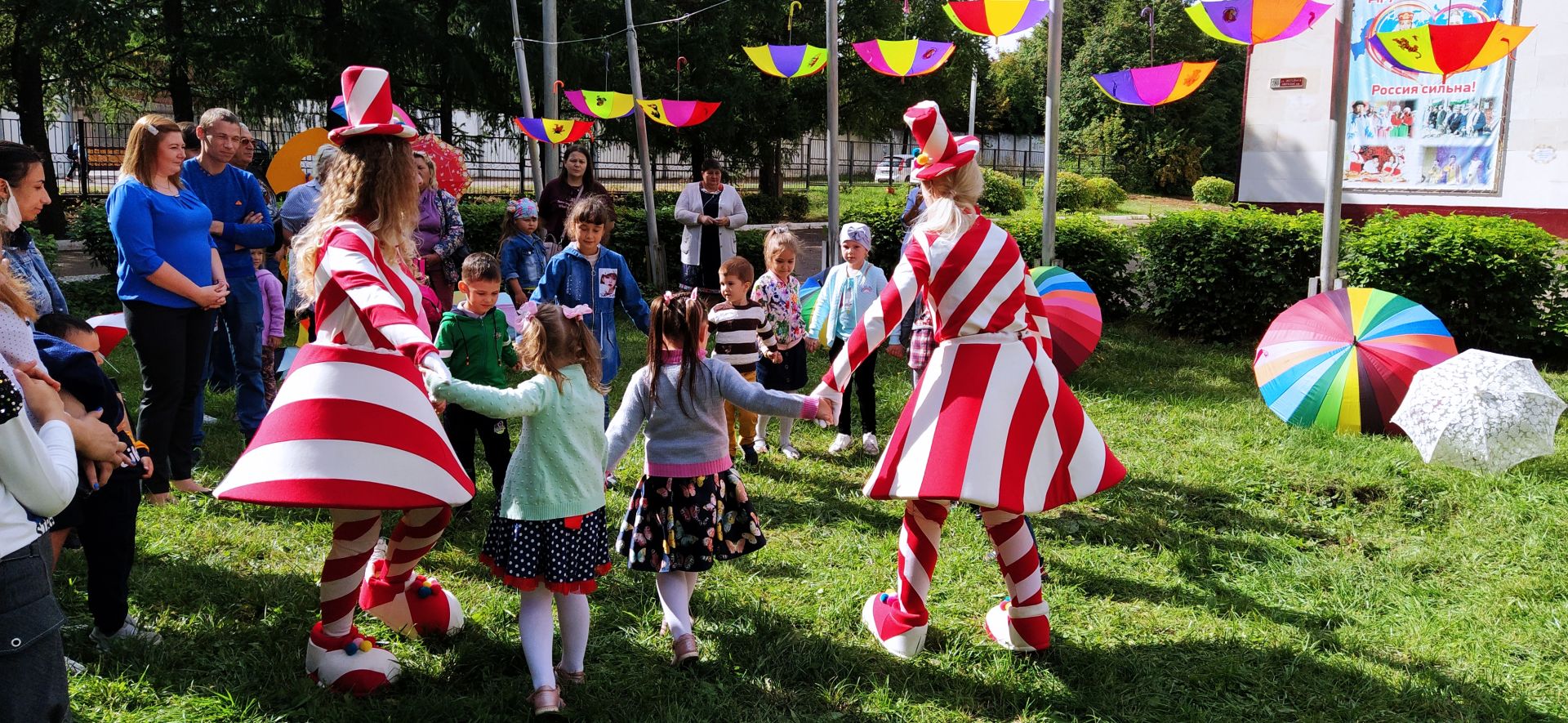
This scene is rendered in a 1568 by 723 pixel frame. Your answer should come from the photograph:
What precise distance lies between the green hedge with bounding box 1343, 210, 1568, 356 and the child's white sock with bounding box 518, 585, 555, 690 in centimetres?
758

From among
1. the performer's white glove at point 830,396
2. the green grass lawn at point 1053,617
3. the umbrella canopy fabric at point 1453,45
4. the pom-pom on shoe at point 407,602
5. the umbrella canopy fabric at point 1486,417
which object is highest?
the umbrella canopy fabric at point 1453,45

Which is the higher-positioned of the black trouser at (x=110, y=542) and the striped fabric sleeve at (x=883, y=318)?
the striped fabric sleeve at (x=883, y=318)

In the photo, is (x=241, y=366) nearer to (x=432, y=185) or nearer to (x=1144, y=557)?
(x=432, y=185)

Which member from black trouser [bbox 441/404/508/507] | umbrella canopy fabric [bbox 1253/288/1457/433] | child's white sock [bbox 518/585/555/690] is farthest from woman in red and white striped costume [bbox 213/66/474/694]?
umbrella canopy fabric [bbox 1253/288/1457/433]

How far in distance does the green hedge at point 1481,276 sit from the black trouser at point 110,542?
847 centimetres

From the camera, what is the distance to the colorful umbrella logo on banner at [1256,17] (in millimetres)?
7922

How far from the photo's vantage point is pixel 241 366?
6.02 m

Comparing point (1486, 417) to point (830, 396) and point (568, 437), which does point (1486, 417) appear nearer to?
point (830, 396)

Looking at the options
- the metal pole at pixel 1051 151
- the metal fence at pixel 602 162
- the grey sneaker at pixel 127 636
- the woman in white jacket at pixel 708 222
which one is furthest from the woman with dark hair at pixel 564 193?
the grey sneaker at pixel 127 636

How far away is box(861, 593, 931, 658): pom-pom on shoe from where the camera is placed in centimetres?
384

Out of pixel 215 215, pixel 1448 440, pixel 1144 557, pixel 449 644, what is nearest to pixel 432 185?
pixel 215 215

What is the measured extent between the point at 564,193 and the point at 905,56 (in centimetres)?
349

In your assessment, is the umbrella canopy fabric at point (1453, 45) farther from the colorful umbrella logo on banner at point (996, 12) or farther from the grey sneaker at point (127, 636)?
the grey sneaker at point (127, 636)

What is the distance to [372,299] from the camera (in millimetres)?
2980
